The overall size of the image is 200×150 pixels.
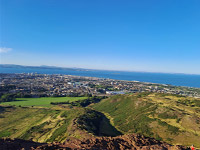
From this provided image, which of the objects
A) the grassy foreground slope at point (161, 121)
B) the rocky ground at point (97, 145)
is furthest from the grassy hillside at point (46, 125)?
the rocky ground at point (97, 145)

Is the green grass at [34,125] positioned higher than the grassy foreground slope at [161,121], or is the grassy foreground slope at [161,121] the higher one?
the grassy foreground slope at [161,121]

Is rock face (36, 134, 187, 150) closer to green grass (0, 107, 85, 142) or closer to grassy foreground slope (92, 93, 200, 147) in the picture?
green grass (0, 107, 85, 142)

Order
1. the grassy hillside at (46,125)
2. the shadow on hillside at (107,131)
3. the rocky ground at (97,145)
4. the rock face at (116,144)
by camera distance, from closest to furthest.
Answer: the rocky ground at (97,145) → the rock face at (116,144) → the grassy hillside at (46,125) → the shadow on hillside at (107,131)

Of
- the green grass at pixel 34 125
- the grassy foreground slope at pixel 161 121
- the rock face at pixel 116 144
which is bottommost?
the green grass at pixel 34 125

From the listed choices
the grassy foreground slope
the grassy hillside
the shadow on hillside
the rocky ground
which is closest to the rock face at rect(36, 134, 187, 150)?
the rocky ground

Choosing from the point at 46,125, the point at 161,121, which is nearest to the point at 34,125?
the point at 46,125

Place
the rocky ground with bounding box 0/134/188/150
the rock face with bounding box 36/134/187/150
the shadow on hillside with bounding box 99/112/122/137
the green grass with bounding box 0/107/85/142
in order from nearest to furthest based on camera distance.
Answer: the rocky ground with bounding box 0/134/188/150 → the rock face with bounding box 36/134/187/150 → the green grass with bounding box 0/107/85/142 → the shadow on hillside with bounding box 99/112/122/137

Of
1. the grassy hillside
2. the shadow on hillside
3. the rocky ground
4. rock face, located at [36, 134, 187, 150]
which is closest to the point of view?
the rocky ground

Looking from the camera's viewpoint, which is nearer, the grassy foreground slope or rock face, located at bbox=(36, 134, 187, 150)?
rock face, located at bbox=(36, 134, 187, 150)

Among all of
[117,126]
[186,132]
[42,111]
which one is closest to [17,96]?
[42,111]

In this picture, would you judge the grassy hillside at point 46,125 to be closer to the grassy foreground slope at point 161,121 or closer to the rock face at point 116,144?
the grassy foreground slope at point 161,121

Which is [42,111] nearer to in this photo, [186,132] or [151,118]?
[151,118]
